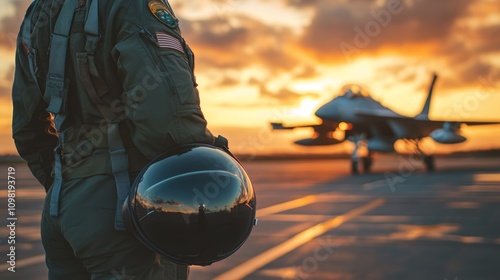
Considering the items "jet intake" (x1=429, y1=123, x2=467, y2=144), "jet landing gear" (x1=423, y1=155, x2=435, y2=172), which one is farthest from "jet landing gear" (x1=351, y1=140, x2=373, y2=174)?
"jet intake" (x1=429, y1=123, x2=467, y2=144)

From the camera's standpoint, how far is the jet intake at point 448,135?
26.8m

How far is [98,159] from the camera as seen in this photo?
2.03 metres

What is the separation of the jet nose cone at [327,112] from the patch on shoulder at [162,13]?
73.9 ft

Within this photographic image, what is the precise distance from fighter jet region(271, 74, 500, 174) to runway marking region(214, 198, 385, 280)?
13.7 metres

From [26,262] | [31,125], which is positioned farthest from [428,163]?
[31,125]

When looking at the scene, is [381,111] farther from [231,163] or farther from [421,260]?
[231,163]

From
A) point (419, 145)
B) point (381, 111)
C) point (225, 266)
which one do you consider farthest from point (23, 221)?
point (419, 145)

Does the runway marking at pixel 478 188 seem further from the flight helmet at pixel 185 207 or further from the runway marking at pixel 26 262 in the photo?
the flight helmet at pixel 185 207

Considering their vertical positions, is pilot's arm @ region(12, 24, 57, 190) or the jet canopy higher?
pilot's arm @ region(12, 24, 57, 190)

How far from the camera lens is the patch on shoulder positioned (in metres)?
1.99

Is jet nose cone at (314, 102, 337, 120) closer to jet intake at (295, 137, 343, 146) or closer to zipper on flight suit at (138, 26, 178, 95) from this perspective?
jet intake at (295, 137, 343, 146)

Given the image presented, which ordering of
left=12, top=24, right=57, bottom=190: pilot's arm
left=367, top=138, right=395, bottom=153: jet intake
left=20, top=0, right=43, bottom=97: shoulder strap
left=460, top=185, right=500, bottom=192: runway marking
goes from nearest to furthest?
left=20, top=0, right=43, bottom=97: shoulder strap, left=12, top=24, right=57, bottom=190: pilot's arm, left=460, top=185, right=500, bottom=192: runway marking, left=367, top=138, right=395, bottom=153: jet intake

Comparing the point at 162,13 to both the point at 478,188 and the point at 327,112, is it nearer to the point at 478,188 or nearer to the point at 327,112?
the point at 478,188

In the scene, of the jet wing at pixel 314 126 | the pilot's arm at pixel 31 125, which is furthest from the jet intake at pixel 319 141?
the pilot's arm at pixel 31 125
